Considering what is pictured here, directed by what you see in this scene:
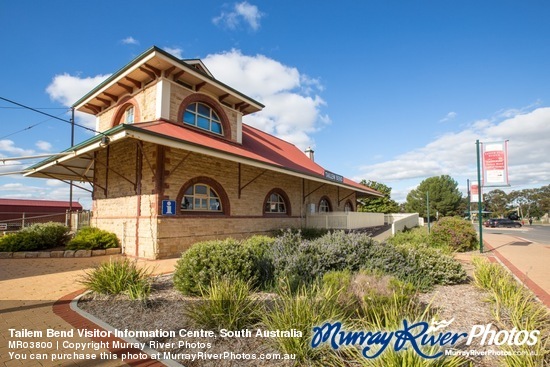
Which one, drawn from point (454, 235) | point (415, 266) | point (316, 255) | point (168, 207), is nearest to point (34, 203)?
point (168, 207)

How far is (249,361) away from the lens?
3.11 metres

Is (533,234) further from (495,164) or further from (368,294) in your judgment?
(368,294)

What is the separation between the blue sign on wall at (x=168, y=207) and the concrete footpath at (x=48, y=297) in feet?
5.29

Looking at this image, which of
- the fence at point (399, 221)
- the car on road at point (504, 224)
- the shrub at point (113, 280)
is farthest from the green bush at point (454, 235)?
the car on road at point (504, 224)

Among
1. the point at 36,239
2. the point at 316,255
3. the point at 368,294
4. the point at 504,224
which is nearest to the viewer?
the point at 368,294

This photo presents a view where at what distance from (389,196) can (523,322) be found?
39711mm

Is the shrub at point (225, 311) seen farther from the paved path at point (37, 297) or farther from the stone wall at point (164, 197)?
the stone wall at point (164, 197)

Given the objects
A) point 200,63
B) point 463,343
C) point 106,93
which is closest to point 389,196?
point 200,63

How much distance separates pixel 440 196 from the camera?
54250 millimetres

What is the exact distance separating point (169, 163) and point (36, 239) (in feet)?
20.0

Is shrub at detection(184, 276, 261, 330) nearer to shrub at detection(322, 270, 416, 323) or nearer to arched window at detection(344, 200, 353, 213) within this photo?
shrub at detection(322, 270, 416, 323)

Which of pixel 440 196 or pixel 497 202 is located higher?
pixel 440 196

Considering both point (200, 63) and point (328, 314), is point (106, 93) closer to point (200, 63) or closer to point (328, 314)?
point (200, 63)

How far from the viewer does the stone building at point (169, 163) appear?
9.70 m
